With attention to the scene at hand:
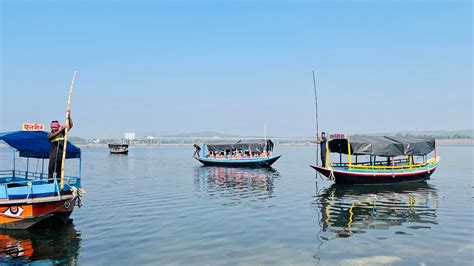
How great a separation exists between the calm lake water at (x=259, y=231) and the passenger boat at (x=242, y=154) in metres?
21.0

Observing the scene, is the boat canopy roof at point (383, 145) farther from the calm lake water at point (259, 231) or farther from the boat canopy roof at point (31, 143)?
the boat canopy roof at point (31, 143)

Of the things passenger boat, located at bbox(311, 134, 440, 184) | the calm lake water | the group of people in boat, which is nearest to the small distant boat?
the group of people in boat

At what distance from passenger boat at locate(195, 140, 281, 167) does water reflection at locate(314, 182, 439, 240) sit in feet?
59.9

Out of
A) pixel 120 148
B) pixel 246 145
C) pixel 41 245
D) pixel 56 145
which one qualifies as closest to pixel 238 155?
pixel 246 145

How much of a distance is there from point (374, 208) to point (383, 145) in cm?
942

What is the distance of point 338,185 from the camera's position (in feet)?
91.1

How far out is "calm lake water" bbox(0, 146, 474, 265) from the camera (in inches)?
421

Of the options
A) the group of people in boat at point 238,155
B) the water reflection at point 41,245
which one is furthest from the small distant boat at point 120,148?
the water reflection at point 41,245

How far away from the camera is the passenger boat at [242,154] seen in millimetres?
44938

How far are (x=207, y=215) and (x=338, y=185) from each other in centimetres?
1413

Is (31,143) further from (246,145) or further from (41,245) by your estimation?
(246,145)

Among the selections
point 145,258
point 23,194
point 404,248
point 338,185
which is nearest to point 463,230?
point 404,248

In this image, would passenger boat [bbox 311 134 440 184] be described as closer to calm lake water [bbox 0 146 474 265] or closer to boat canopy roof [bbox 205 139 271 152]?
calm lake water [bbox 0 146 474 265]

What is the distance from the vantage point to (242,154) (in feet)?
157
